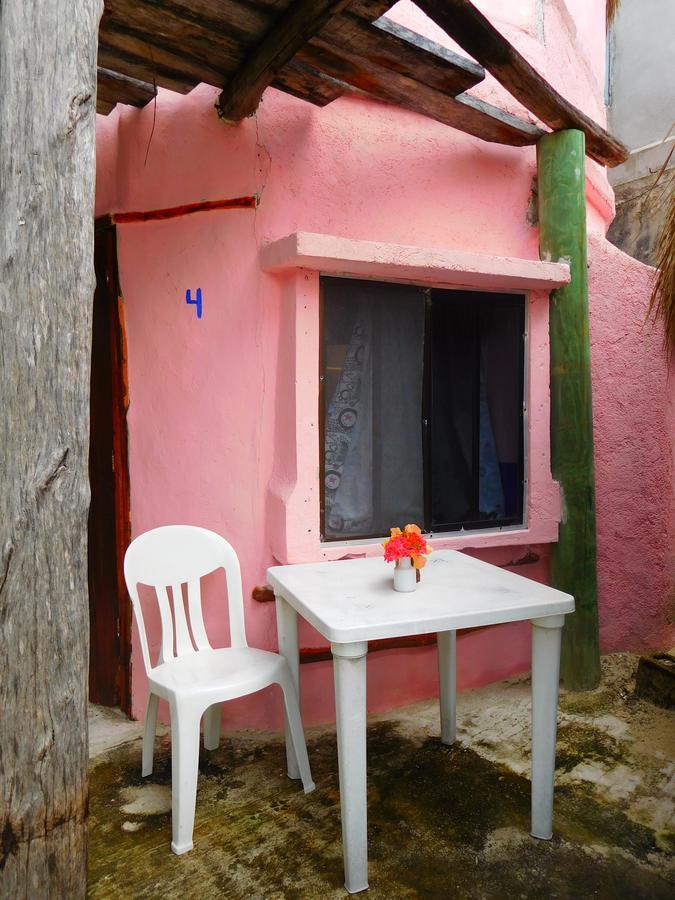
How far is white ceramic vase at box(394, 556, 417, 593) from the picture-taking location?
7.81 feet

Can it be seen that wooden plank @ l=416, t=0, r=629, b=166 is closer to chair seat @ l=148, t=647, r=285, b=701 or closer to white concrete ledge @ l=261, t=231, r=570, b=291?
white concrete ledge @ l=261, t=231, r=570, b=291

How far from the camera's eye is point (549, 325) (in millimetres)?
3492

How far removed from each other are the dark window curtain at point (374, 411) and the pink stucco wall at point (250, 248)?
25 centimetres

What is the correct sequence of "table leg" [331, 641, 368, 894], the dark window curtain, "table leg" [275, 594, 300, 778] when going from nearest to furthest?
1. "table leg" [331, 641, 368, 894]
2. "table leg" [275, 594, 300, 778]
3. the dark window curtain

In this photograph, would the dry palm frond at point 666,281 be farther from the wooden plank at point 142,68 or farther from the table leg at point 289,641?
the table leg at point 289,641

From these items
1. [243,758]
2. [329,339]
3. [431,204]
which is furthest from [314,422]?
[243,758]

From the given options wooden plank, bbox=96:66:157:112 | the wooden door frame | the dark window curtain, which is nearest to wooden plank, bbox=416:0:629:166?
the dark window curtain

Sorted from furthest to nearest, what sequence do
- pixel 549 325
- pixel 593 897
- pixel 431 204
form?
pixel 549 325, pixel 431 204, pixel 593 897

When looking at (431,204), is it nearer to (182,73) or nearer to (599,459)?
(182,73)

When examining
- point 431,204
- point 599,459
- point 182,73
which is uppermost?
point 182,73

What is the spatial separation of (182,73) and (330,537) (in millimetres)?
2054

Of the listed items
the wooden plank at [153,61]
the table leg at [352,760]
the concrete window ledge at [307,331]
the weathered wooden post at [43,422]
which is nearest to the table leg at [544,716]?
the table leg at [352,760]

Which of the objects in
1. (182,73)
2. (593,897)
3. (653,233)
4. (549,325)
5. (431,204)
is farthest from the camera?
(653,233)

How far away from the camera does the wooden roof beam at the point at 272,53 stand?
2.17 meters
